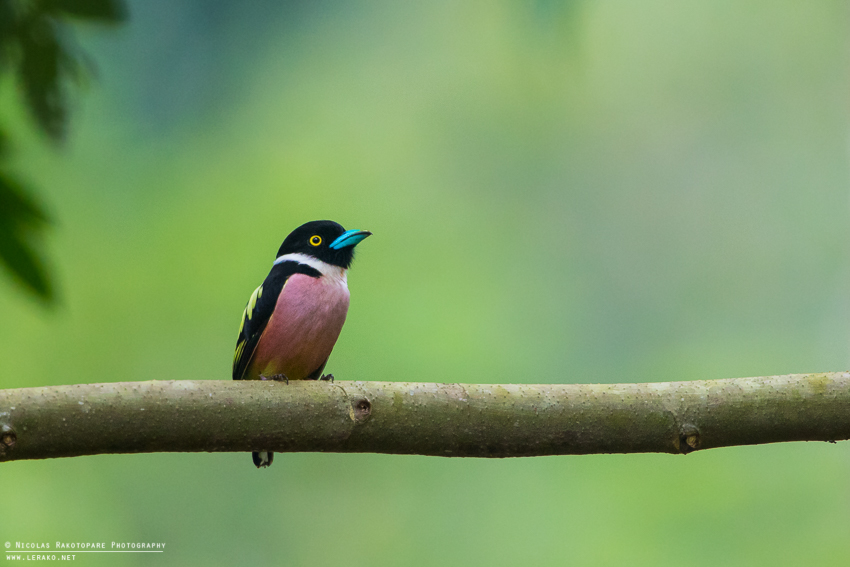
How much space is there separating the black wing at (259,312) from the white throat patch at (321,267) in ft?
0.09

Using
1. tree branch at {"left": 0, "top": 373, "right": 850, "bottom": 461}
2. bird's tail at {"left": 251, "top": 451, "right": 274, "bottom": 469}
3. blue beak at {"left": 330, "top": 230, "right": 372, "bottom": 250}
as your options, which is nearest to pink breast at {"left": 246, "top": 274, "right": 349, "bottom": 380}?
blue beak at {"left": 330, "top": 230, "right": 372, "bottom": 250}

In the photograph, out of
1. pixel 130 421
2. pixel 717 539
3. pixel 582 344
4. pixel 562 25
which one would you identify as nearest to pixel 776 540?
pixel 717 539

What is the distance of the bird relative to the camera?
1802 millimetres

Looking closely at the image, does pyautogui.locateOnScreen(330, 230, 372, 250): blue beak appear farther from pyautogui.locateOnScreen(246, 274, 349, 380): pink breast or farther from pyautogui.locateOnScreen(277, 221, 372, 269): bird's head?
pyautogui.locateOnScreen(246, 274, 349, 380): pink breast

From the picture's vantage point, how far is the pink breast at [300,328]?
1798 mm

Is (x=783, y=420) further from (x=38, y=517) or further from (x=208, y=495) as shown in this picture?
(x=38, y=517)

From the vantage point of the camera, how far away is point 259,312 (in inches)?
72.4

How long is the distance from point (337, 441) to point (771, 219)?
3.22 metres

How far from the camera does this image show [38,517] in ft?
11.0

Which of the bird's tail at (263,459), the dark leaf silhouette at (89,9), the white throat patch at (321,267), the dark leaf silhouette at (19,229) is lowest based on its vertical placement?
the bird's tail at (263,459)

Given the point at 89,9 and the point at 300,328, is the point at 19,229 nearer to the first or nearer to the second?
the point at 89,9

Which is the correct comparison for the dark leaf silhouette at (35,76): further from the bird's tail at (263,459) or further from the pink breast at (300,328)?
the bird's tail at (263,459)

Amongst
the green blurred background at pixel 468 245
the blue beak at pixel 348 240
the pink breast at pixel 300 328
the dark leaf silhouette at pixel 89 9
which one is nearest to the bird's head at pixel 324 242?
the blue beak at pixel 348 240

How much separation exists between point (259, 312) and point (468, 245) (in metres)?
2.10
